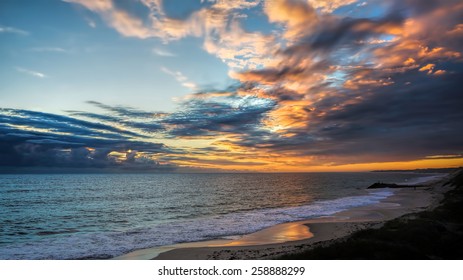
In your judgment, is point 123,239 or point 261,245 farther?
point 123,239

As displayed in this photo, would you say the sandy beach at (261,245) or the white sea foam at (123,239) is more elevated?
the sandy beach at (261,245)

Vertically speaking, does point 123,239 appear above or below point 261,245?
below

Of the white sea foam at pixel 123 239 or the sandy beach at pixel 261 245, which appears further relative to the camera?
the white sea foam at pixel 123 239

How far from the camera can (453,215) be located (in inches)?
1025

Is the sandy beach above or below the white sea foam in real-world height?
above

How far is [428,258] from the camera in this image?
14.5 meters

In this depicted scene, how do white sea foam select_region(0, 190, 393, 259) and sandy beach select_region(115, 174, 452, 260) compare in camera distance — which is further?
white sea foam select_region(0, 190, 393, 259)

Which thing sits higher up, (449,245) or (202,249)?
(449,245)
